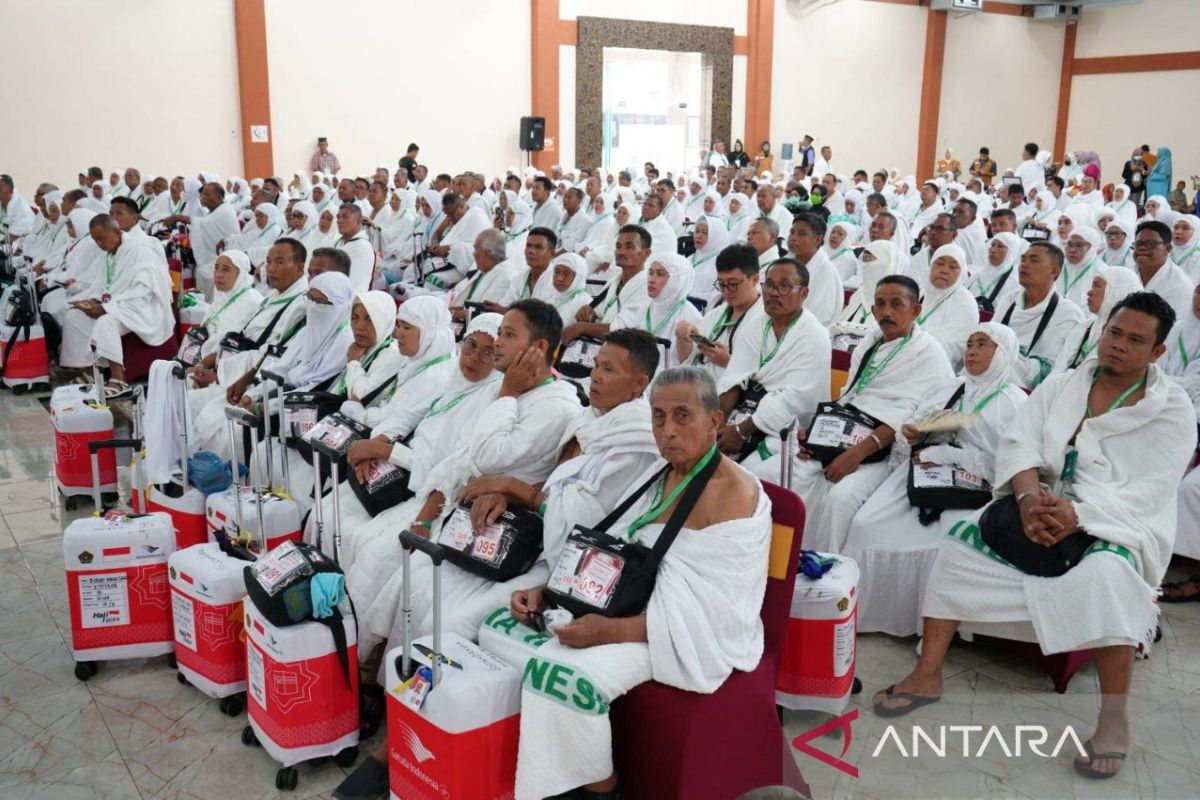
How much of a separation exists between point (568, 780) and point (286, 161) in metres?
17.0

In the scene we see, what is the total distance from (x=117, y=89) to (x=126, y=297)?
1126 cm

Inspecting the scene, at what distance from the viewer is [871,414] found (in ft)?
13.5

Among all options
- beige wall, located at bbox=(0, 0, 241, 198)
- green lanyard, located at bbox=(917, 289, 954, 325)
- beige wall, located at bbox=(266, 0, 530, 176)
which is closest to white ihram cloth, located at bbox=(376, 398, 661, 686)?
green lanyard, located at bbox=(917, 289, 954, 325)

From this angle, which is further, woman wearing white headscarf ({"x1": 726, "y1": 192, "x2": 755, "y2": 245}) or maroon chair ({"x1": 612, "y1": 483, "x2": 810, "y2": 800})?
woman wearing white headscarf ({"x1": 726, "y1": 192, "x2": 755, "y2": 245})

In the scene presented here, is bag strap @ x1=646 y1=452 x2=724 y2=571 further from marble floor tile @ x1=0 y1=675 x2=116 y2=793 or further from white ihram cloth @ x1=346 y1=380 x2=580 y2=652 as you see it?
marble floor tile @ x1=0 y1=675 x2=116 y2=793

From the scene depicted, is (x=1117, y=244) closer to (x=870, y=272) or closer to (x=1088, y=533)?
(x=870, y=272)

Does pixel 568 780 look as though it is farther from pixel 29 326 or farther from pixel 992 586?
pixel 29 326

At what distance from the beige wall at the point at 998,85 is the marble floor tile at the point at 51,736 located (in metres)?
24.7

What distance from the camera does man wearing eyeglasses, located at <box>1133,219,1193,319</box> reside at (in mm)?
6215

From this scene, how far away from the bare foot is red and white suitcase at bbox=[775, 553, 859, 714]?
19 cm

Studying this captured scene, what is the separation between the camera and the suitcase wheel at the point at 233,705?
3.22 m

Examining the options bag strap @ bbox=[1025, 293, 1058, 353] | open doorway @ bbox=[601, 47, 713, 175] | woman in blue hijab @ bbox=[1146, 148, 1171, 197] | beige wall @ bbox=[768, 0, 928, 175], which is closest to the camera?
bag strap @ bbox=[1025, 293, 1058, 353]

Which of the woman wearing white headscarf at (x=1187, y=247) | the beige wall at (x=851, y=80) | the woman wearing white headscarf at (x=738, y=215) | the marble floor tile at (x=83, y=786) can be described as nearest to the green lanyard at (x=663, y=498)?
the marble floor tile at (x=83, y=786)

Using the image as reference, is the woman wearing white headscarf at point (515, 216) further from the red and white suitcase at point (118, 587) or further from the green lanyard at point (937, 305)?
the red and white suitcase at point (118, 587)
